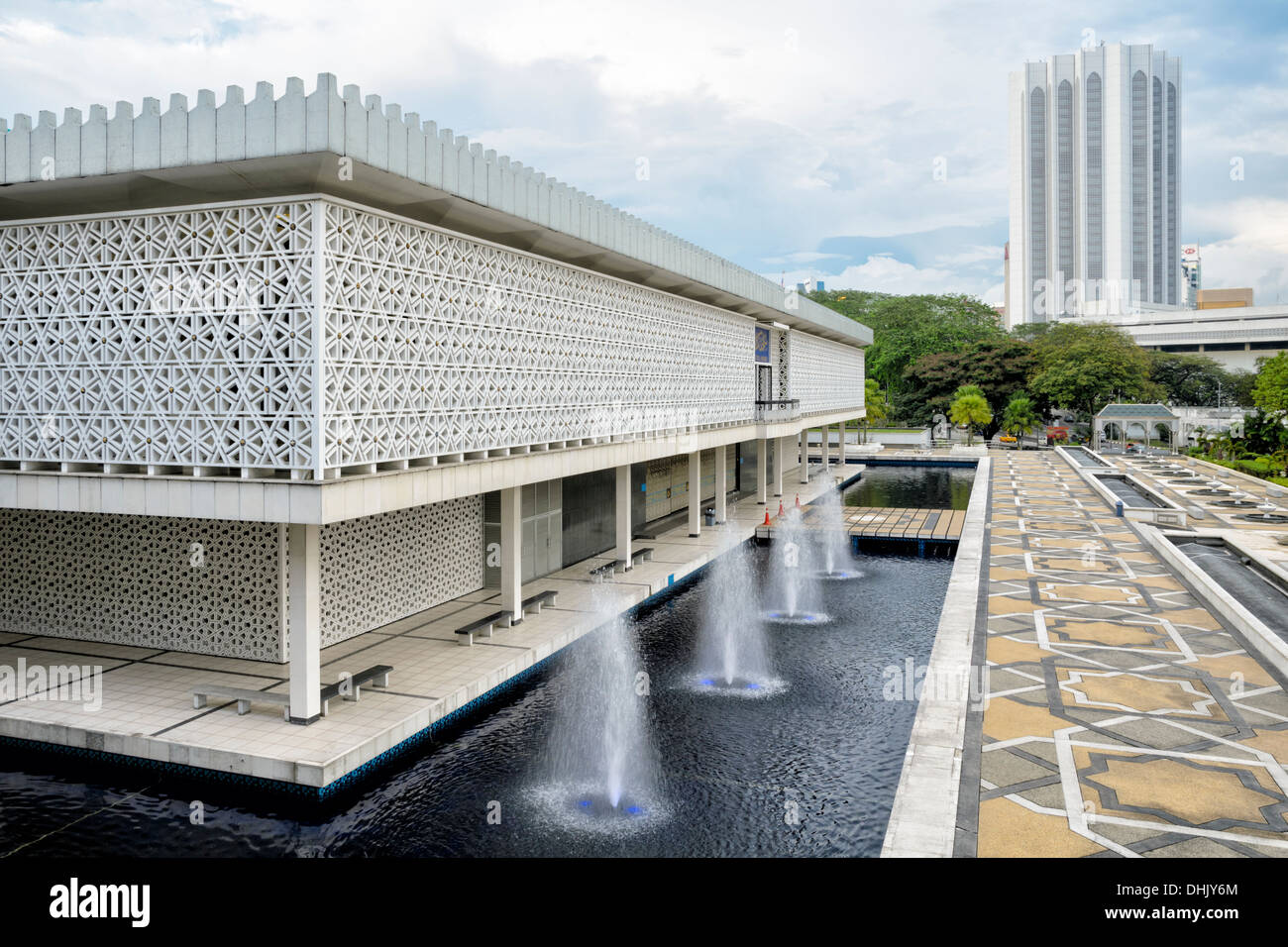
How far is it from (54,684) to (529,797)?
7.55 metres

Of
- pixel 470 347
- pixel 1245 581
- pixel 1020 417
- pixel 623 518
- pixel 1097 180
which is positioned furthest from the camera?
pixel 1097 180

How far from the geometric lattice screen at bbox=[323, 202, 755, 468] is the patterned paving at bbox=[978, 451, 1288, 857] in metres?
8.39

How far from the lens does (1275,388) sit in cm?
4472

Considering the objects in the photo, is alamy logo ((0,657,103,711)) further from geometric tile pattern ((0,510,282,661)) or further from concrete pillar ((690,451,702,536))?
concrete pillar ((690,451,702,536))

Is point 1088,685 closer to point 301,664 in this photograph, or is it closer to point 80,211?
point 301,664

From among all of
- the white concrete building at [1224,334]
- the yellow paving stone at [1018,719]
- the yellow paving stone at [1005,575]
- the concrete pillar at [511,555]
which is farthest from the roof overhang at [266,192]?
the white concrete building at [1224,334]

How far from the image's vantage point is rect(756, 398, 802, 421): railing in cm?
3127

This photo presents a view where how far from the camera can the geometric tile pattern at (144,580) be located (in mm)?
13898

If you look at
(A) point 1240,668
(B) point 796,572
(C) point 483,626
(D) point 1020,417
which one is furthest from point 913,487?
(C) point 483,626

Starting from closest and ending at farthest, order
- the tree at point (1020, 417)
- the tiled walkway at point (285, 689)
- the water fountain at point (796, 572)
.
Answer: the tiled walkway at point (285, 689), the water fountain at point (796, 572), the tree at point (1020, 417)

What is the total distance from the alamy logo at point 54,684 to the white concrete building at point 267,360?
147 cm

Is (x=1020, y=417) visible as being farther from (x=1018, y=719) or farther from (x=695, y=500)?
(x=1018, y=719)

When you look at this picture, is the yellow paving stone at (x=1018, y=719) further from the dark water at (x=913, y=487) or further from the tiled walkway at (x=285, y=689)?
the dark water at (x=913, y=487)
